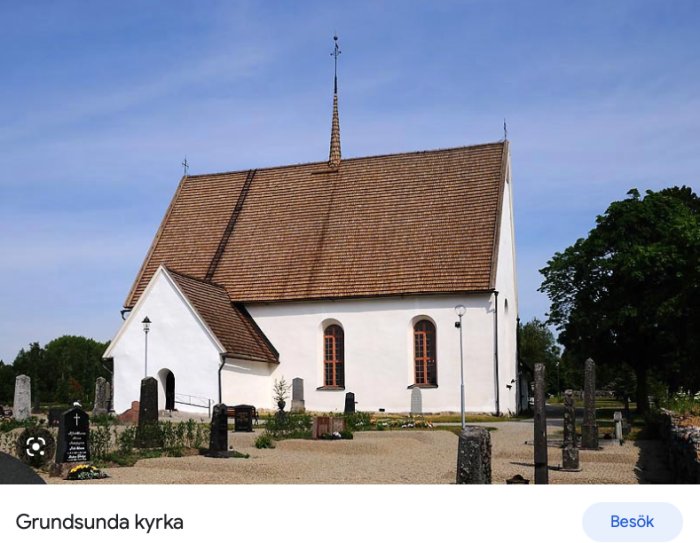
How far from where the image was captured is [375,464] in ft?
51.3

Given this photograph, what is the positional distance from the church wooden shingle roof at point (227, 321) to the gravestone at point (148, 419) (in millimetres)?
11548

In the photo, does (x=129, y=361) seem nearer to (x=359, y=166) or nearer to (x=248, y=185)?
(x=248, y=185)

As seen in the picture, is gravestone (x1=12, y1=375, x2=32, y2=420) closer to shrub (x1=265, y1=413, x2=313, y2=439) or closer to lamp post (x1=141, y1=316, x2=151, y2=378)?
lamp post (x1=141, y1=316, x2=151, y2=378)

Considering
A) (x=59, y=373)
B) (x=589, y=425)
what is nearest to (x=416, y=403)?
(x=589, y=425)

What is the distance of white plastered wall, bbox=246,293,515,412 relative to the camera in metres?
32.1

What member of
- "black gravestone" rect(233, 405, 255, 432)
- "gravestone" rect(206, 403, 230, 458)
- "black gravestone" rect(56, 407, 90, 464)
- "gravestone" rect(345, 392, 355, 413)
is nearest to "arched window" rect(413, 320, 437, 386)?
"gravestone" rect(345, 392, 355, 413)

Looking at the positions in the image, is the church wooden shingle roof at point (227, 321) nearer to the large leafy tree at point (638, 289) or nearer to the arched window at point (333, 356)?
the arched window at point (333, 356)

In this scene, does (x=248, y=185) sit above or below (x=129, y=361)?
above

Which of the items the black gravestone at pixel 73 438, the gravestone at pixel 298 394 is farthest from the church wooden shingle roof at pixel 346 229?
the black gravestone at pixel 73 438

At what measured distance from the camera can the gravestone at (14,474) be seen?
6.66 metres

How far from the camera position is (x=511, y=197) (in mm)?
38062

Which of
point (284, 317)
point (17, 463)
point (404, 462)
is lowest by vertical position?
point (404, 462)
